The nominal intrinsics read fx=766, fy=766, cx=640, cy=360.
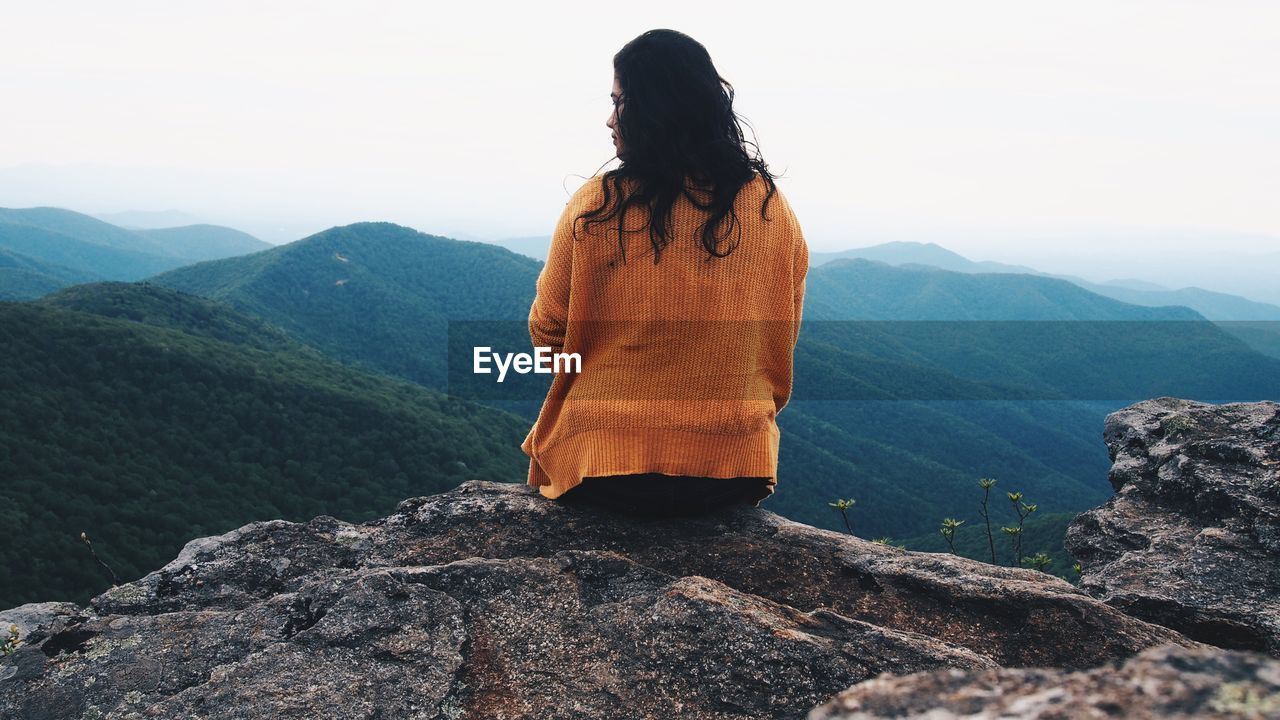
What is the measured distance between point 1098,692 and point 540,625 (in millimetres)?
2273

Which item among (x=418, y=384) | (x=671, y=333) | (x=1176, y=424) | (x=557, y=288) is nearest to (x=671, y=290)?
(x=671, y=333)

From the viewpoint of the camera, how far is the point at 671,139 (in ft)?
12.1

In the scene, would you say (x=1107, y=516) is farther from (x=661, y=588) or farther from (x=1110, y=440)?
(x=661, y=588)

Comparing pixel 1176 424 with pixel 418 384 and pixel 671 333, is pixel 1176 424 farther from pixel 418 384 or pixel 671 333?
pixel 418 384

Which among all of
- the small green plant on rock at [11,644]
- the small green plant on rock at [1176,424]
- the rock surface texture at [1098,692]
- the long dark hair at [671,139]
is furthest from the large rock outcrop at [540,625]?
the small green plant on rock at [1176,424]

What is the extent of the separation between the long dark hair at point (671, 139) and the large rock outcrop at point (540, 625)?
5.24 feet

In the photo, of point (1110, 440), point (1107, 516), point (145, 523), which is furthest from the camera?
point (145, 523)

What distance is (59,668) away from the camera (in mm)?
3066

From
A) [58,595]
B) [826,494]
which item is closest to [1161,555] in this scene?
[58,595]

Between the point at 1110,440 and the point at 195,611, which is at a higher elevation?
the point at 1110,440

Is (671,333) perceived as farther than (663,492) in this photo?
No

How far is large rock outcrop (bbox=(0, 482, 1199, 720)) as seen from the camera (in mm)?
2803

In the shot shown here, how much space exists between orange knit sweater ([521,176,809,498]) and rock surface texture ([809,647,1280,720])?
2.33 metres

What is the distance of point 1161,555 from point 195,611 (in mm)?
5120
